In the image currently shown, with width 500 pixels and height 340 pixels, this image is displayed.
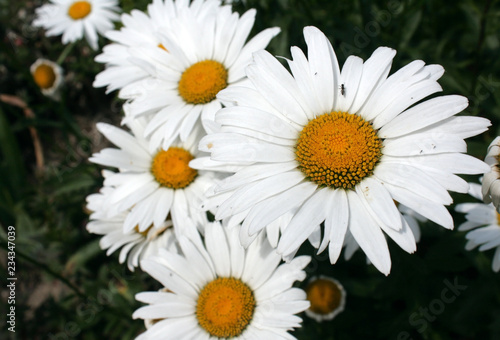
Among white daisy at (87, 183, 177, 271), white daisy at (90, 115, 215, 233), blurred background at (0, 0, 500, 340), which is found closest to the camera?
white daisy at (90, 115, 215, 233)

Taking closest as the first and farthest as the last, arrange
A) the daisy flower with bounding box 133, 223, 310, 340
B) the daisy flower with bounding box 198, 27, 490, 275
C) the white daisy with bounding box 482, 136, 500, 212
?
the daisy flower with bounding box 198, 27, 490, 275, the white daisy with bounding box 482, 136, 500, 212, the daisy flower with bounding box 133, 223, 310, 340

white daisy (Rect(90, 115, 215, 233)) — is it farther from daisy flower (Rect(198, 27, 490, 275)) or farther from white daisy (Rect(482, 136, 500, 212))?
white daisy (Rect(482, 136, 500, 212))

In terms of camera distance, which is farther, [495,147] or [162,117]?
[162,117]

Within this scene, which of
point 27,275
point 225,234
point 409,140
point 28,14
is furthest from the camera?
A: point 28,14

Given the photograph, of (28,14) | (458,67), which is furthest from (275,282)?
(28,14)

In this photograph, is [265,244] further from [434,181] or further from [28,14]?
[28,14]

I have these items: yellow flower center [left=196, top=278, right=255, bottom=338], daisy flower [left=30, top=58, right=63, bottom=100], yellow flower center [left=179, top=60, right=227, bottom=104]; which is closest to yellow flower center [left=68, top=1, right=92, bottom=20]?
daisy flower [left=30, top=58, right=63, bottom=100]

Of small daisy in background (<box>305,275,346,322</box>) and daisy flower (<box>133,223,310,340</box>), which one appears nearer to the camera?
daisy flower (<box>133,223,310,340</box>)
